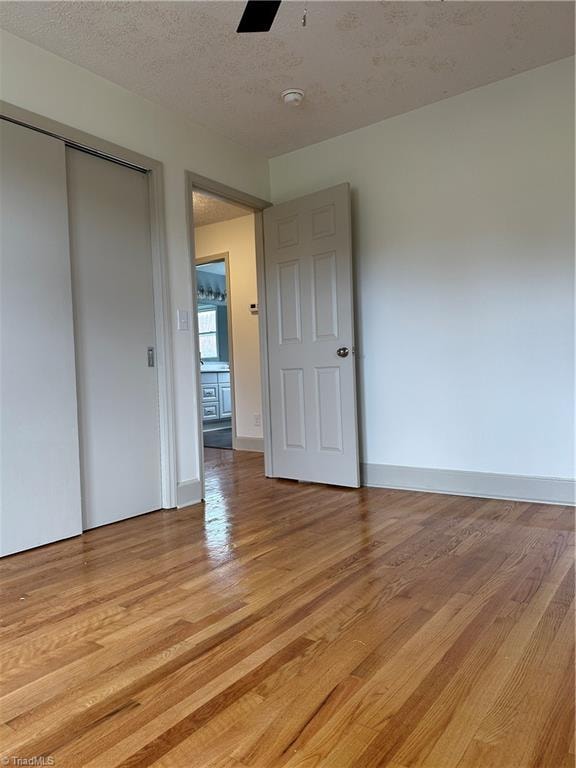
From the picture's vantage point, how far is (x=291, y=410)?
3.77m

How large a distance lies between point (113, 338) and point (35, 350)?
0.48 metres

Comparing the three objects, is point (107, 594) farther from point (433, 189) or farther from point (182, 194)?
point (433, 189)

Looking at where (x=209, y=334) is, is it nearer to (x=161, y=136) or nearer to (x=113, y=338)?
(x=161, y=136)

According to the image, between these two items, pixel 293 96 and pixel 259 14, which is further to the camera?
pixel 293 96

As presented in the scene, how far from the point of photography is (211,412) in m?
8.00

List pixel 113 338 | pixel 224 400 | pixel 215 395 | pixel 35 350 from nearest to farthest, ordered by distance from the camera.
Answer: pixel 35 350
pixel 113 338
pixel 215 395
pixel 224 400

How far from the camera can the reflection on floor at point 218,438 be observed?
19.0 feet

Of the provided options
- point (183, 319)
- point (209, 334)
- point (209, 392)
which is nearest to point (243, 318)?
point (183, 319)

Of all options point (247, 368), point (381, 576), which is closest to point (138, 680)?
point (381, 576)

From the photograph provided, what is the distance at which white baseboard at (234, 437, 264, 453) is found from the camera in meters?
5.18

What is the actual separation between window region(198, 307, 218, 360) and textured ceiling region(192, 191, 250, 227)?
13.8ft

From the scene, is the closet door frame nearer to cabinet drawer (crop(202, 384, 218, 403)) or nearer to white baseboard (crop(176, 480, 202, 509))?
white baseboard (crop(176, 480, 202, 509))

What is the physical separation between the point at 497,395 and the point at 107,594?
2367mm

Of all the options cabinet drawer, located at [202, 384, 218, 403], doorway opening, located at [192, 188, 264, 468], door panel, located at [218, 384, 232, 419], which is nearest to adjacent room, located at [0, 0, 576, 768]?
doorway opening, located at [192, 188, 264, 468]
